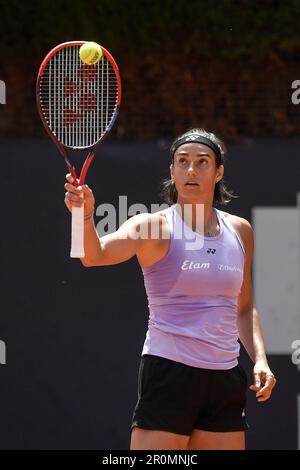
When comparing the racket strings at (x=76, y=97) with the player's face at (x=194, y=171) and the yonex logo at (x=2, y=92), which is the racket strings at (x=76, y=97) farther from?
the yonex logo at (x=2, y=92)

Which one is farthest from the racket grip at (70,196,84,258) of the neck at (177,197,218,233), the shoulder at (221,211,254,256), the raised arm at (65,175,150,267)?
the shoulder at (221,211,254,256)

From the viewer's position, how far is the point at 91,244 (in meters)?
2.88

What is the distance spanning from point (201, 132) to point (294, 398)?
200 centimetres

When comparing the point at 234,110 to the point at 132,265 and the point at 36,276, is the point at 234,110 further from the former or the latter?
the point at 36,276

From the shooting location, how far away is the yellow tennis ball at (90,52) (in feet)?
10.6

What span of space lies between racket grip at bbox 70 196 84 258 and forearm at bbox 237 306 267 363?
2.82 ft

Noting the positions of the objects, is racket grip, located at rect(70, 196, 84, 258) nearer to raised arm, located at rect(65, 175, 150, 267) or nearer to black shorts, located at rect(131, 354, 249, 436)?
raised arm, located at rect(65, 175, 150, 267)

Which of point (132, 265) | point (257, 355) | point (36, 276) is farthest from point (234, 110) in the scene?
point (257, 355)

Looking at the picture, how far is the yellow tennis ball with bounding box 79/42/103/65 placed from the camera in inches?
127

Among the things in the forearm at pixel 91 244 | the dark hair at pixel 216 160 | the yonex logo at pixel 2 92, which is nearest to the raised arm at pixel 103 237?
the forearm at pixel 91 244

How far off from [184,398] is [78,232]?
0.67 meters

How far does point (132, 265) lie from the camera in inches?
195

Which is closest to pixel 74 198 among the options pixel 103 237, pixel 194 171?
pixel 103 237

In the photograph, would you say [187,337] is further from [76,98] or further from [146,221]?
[76,98]
